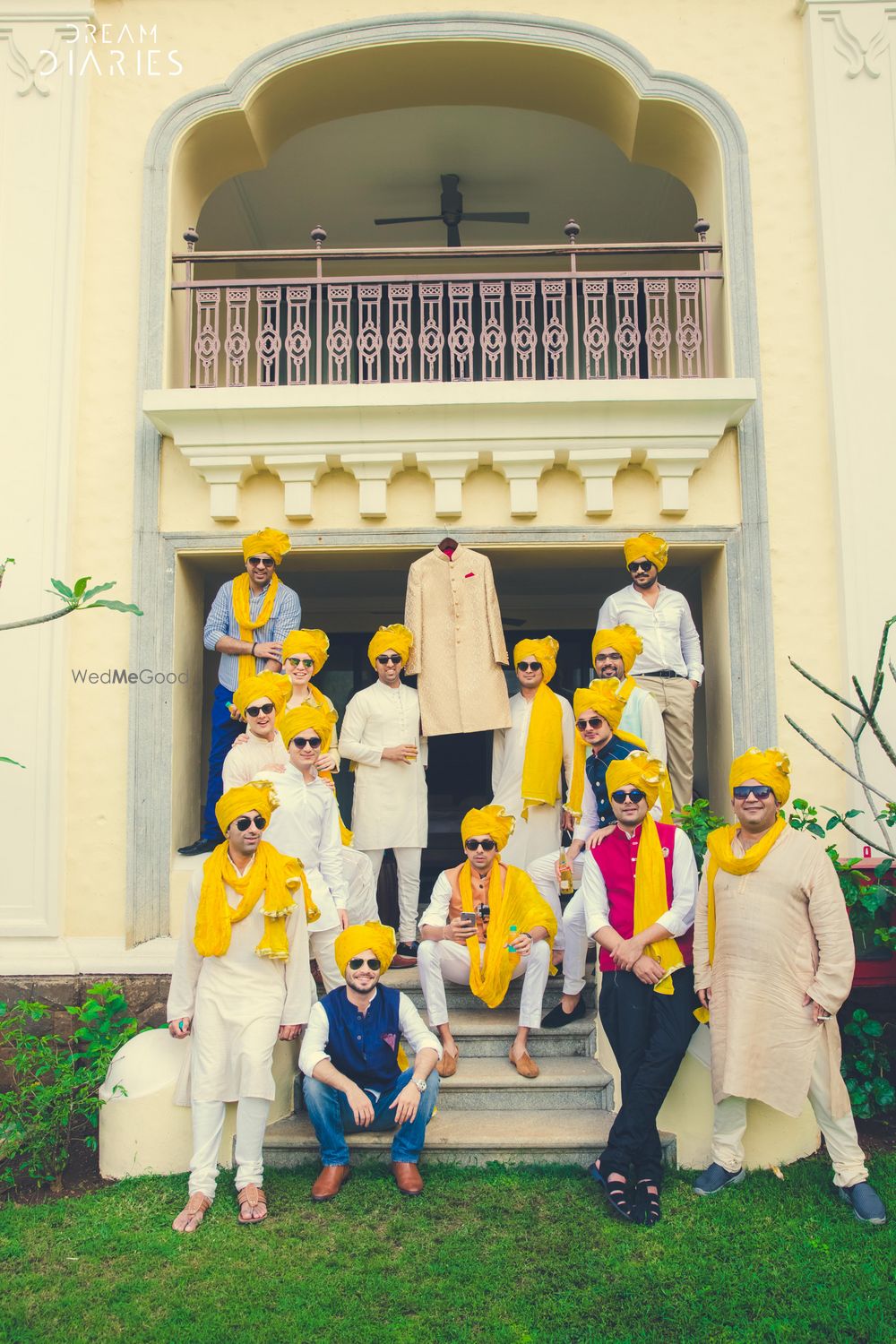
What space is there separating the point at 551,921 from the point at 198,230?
6674 millimetres

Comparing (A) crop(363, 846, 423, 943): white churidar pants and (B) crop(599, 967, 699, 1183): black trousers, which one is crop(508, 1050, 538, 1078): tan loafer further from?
(A) crop(363, 846, 423, 943): white churidar pants

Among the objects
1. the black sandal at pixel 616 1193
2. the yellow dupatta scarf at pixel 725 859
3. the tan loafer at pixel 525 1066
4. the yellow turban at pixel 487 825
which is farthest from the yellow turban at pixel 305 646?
the black sandal at pixel 616 1193

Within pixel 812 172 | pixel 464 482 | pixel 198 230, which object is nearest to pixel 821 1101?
pixel 464 482

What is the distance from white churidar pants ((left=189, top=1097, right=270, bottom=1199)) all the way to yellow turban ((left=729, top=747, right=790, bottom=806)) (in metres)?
2.31

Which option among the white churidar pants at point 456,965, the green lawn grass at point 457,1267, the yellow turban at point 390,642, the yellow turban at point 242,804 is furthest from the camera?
the yellow turban at point 390,642

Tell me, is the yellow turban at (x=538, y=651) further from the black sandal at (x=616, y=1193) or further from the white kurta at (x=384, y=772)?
the black sandal at (x=616, y=1193)

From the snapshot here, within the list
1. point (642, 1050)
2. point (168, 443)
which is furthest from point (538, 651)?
point (168, 443)

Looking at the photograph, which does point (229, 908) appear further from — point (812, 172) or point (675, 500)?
point (812, 172)

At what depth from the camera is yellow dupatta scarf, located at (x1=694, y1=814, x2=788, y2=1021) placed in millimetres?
4168

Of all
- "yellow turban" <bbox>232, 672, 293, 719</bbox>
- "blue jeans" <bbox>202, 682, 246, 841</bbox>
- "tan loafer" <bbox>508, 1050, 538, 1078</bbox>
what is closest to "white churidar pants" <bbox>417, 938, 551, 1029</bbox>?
"tan loafer" <bbox>508, 1050, 538, 1078</bbox>

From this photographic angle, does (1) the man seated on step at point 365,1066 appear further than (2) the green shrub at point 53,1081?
No

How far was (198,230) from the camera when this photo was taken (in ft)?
28.6

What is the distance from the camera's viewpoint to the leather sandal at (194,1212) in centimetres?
390

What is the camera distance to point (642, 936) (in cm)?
431
